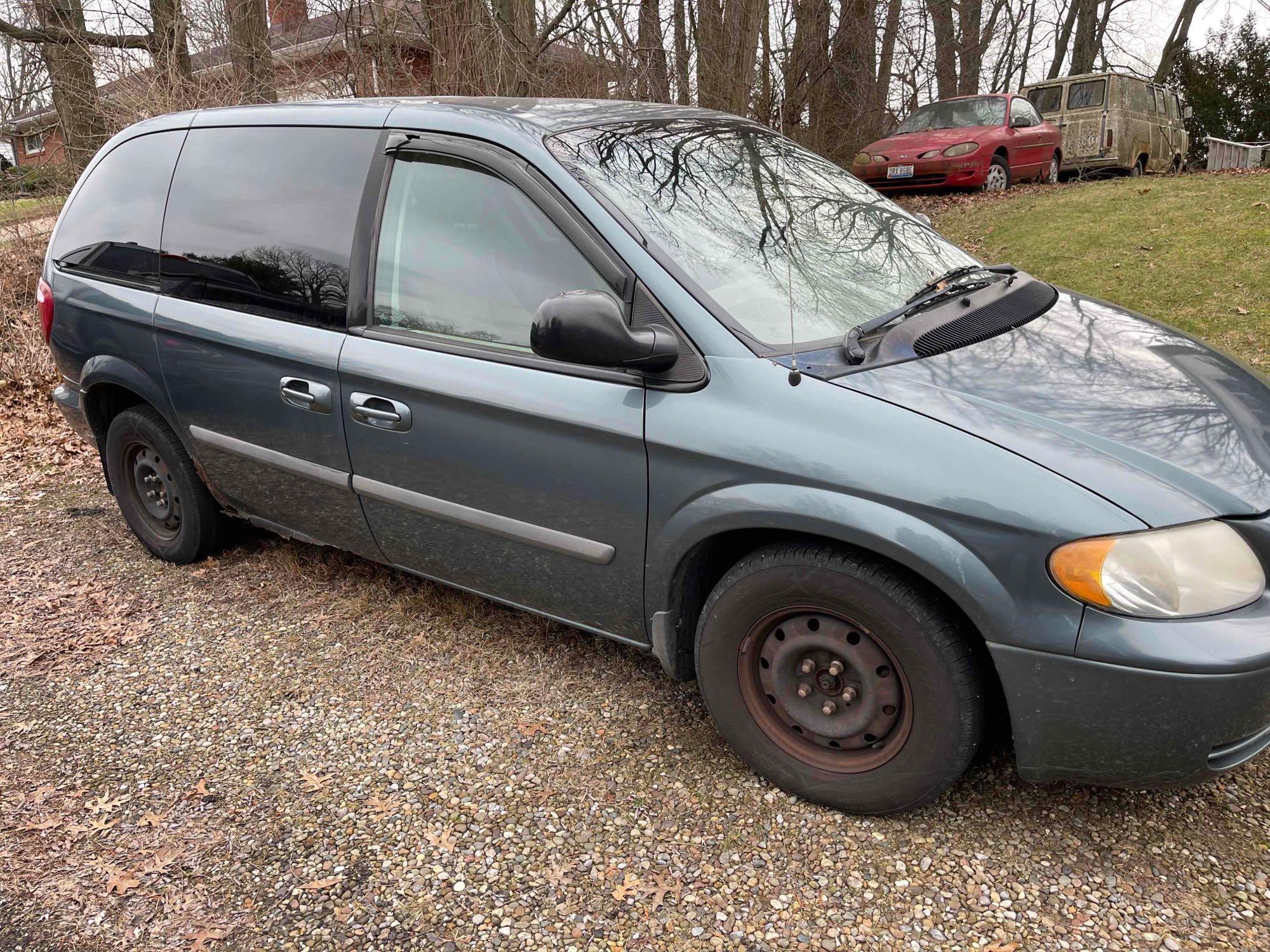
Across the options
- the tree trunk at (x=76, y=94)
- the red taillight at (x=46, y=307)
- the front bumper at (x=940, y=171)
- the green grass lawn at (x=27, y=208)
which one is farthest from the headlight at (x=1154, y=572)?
the tree trunk at (x=76, y=94)

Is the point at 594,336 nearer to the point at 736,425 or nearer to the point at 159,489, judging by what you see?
the point at 736,425

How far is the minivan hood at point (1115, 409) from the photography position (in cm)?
214

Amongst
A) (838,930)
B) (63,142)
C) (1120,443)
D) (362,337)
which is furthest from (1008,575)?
(63,142)

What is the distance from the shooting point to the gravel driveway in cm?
230

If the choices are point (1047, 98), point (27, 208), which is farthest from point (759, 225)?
point (1047, 98)

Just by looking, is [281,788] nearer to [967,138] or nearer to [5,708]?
[5,708]

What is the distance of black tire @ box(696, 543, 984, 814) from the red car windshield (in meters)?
12.3

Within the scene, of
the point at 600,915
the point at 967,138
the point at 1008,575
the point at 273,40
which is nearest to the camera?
the point at 1008,575

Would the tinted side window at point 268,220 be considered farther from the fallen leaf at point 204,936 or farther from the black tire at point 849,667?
the fallen leaf at point 204,936

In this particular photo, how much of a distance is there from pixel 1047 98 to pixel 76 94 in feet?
48.0

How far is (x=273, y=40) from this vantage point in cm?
1119

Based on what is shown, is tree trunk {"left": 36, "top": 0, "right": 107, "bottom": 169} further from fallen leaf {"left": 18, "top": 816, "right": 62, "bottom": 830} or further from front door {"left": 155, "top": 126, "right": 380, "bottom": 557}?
fallen leaf {"left": 18, "top": 816, "right": 62, "bottom": 830}

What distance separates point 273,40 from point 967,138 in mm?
8669

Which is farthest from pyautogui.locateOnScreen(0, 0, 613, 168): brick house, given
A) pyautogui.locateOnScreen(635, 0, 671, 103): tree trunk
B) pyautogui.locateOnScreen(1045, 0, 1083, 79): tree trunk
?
pyautogui.locateOnScreen(1045, 0, 1083, 79): tree trunk
